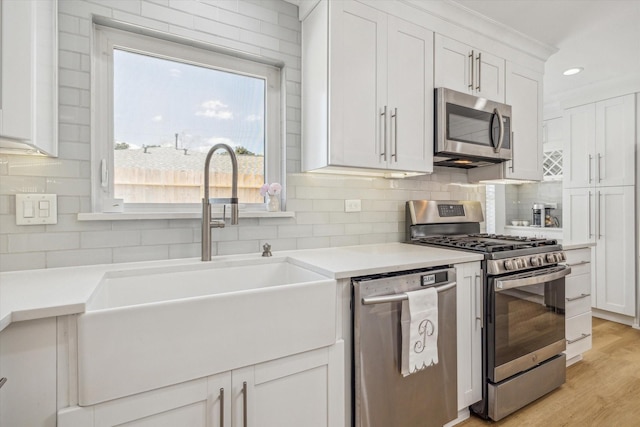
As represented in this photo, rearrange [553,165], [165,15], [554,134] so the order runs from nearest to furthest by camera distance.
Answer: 1. [165,15]
2. [554,134]
3. [553,165]

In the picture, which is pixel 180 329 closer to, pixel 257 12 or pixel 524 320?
pixel 257 12

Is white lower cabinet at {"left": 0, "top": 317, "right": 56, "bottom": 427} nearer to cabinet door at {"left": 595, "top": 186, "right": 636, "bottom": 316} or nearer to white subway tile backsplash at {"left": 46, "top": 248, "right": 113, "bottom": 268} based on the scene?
white subway tile backsplash at {"left": 46, "top": 248, "right": 113, "bottom": 268}

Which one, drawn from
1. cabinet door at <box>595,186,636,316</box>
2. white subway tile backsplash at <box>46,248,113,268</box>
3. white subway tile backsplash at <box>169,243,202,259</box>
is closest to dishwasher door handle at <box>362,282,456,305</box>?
white subway tile backsplash at <box>169,243,202,259</box>

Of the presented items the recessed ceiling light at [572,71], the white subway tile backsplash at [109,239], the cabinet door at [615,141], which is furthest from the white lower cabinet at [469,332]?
the cabinet door at [615,141]

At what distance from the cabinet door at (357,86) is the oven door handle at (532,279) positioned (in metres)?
0.94

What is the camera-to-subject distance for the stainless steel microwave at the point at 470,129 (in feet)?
6.86

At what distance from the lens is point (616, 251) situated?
3.34 meters

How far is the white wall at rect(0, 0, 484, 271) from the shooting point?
55.3 inches

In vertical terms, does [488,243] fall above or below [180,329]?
above

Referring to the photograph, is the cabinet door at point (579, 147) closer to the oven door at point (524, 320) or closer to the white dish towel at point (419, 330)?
the oven door at point (524, 320)

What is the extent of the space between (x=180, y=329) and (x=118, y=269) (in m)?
0.60

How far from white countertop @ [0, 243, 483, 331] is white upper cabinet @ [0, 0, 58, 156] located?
0.50 m

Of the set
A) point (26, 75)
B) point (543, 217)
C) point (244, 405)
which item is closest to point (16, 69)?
point (26, 75)

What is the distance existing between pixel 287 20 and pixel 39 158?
1495 millimetres
